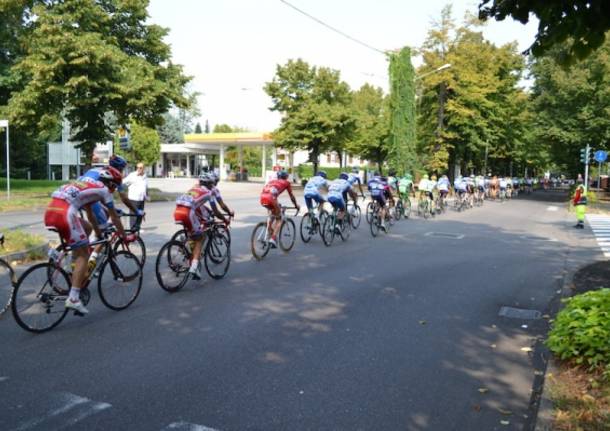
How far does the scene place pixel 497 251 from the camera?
1339 centimetres

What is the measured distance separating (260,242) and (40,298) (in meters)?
5.47

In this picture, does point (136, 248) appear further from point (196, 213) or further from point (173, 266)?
point (173, 266)

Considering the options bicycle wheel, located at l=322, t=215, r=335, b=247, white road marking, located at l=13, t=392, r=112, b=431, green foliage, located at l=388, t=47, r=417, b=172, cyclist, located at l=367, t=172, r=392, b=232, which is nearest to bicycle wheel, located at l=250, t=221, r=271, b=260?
bicycle wheel, located at l=322, t=215, r=335, b=247

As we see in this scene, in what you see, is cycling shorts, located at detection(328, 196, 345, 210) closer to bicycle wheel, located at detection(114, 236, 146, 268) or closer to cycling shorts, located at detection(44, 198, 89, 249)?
bicycle wheel, located at detection(114, 236, 146, 268)

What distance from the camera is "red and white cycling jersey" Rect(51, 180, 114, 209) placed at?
619 centimetres

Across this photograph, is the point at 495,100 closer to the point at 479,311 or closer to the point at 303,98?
the point at 303,98

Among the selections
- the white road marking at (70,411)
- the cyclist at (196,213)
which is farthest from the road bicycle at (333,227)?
the white road marking at (70,411)

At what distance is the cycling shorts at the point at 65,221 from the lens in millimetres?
6129

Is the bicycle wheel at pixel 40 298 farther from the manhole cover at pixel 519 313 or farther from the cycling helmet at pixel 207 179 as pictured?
the manhole cover at pixel 519 313

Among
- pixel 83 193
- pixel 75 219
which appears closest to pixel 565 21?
pixel 83 193

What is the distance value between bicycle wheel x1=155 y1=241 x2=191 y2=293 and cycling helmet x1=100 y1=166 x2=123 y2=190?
1.17 meters

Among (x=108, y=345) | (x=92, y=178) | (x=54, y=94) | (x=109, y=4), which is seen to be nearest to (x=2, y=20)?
(x=109, y=4)

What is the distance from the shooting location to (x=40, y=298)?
6.09m

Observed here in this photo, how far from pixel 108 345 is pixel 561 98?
42483 millimetres
